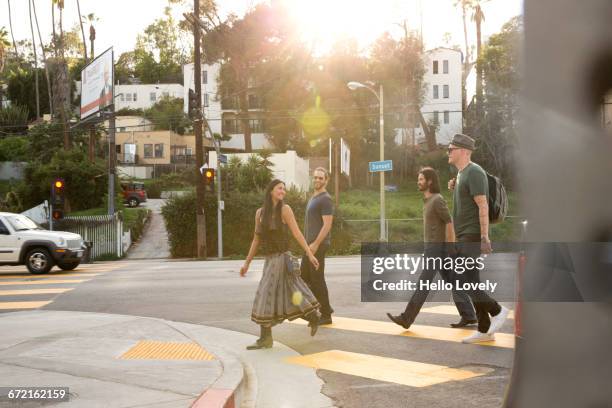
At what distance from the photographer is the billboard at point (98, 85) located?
40.9 metres

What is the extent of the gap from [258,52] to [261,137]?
35.9 feet

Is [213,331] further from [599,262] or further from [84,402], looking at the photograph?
[599,262]

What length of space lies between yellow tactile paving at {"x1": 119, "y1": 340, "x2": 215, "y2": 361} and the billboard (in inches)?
1363

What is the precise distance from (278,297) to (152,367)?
1.65 metres

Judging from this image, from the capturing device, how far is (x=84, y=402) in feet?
15.6

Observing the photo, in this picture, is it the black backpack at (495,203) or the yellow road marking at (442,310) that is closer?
the black backpack at (495,203)

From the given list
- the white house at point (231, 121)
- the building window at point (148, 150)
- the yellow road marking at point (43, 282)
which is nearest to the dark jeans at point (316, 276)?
the yellow road marking at point (43, 282)

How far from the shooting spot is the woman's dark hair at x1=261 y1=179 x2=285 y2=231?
7523 millimetres

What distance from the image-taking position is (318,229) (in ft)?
28.2

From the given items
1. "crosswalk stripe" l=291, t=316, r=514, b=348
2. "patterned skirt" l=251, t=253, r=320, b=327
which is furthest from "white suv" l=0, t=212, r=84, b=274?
"patterned skirt" l=251, t=253, r=320, b=327

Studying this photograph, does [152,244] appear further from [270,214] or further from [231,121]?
[231,121]

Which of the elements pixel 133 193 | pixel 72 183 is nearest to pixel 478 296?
pixel 72 183

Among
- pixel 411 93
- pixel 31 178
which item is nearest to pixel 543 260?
pixel 31 178

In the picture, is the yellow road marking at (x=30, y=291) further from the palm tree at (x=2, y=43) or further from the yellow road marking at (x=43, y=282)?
the palm tree at (x=2, y=43)
